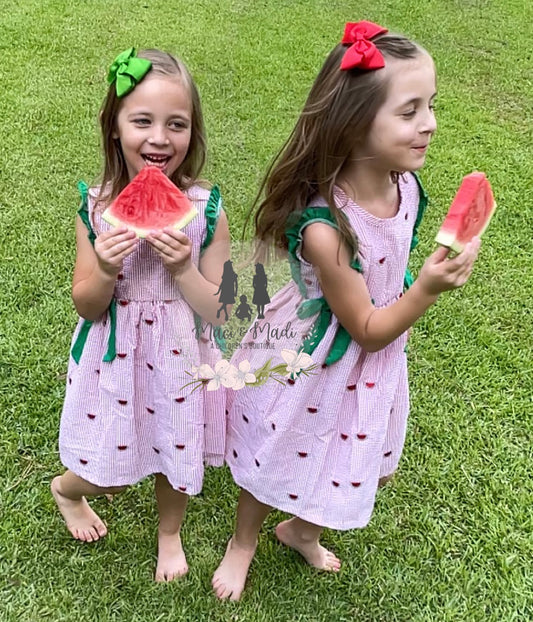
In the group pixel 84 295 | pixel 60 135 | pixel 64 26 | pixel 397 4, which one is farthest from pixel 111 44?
pixel 84 295

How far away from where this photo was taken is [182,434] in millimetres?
1975

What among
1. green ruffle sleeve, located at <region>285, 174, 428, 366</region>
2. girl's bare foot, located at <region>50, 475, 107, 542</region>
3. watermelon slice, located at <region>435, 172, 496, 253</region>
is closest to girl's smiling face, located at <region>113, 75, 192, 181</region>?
green ruffle sleeve, located at <region>285, 174, 428, 366</region>

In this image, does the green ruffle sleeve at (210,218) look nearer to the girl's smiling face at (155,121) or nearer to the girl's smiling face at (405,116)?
the girl's smiling face at (155,121)

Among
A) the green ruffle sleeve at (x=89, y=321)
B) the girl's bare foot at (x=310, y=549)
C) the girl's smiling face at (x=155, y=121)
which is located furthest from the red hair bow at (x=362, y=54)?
the girl's bare foot at (x=310, y=549)

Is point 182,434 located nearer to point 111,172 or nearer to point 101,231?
point 101,231

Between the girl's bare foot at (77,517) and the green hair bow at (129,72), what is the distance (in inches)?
54.9

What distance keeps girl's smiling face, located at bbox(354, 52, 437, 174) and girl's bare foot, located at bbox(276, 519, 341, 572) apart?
1.38m

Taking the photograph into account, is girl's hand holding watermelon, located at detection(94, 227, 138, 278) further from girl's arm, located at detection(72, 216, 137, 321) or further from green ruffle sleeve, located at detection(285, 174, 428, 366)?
green ruffle sleeve, located at detection(285, 174, 428, 366)

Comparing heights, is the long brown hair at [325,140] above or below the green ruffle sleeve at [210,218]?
above

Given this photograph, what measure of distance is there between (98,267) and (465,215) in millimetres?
924

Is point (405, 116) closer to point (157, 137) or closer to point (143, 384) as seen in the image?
point (157, 137)

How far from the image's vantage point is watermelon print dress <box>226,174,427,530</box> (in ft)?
5.88

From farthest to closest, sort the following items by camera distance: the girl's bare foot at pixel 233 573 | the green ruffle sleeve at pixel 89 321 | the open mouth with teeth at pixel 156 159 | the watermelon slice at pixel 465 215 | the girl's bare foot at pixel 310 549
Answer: the girl's bare foot at pixel 310 549 → the girl's bare foot at pixel 233 573 → the green ruffle sleeve at pixel 89 321 → the open mouth with teeth at pixel 156 159 → the watermelon slice at pixel 465 215

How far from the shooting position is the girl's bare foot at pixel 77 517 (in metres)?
2.37
